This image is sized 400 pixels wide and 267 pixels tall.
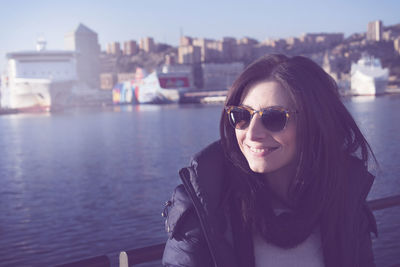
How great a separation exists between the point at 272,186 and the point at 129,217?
7.18 m

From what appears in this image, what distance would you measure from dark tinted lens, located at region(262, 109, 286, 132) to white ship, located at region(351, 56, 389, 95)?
5764 centimetres

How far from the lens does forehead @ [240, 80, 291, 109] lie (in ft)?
3.87

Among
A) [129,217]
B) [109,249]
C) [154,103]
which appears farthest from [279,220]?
[154,103]

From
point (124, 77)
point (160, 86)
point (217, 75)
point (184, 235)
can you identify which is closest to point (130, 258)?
point (184, 235)

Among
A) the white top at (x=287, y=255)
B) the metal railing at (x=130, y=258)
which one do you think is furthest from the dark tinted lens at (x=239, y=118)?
the metal railing at (x=130, y=258)

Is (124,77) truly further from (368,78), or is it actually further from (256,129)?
(256,129)

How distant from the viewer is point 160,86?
6250 centimetres

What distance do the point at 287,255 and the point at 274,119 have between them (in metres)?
0.29

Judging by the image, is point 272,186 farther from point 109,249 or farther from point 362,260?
point 109,249

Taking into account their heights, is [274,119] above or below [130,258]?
above

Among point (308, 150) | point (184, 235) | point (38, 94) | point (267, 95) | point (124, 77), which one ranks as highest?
point (267, 95)

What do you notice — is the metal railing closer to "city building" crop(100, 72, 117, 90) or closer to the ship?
the ship

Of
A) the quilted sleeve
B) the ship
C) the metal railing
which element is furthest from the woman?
the ship

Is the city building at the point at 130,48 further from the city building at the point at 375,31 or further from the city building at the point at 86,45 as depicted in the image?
the city building at the point at 375,31
